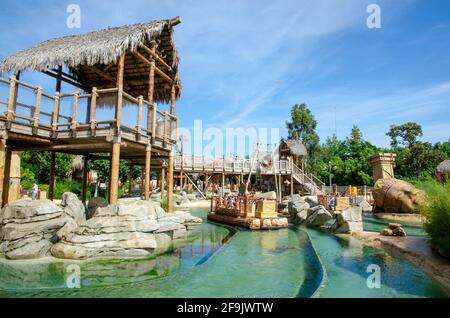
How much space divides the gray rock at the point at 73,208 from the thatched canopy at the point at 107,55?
394cm

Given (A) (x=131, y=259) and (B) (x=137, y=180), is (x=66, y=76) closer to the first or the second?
(A) (x=131, y=259)

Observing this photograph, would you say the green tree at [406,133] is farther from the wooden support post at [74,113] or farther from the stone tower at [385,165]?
the wooden support post at [74,113]

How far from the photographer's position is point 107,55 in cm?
872

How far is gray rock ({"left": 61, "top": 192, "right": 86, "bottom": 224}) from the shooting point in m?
8.21

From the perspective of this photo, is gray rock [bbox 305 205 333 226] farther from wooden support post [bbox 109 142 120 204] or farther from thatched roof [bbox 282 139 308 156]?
thatched roof [bbox 282 139 308 156]

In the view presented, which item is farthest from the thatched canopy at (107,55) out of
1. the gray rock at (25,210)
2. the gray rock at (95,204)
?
the gray rock at (95,204)

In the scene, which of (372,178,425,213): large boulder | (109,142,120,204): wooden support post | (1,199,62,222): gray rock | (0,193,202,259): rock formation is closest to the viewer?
(0,193,202,259): rock formation

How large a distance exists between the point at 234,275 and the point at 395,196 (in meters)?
14.7

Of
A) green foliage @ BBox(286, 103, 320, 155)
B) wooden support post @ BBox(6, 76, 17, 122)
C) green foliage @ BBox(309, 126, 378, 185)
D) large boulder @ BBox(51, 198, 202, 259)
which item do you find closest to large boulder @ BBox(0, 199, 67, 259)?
large boulder @ BBox(51, 198, 202, 259)

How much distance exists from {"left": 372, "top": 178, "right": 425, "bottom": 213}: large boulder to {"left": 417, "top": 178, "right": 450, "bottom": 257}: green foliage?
10713mm

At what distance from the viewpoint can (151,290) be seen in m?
5.09

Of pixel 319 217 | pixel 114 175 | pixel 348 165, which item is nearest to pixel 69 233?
pixel 114 175
